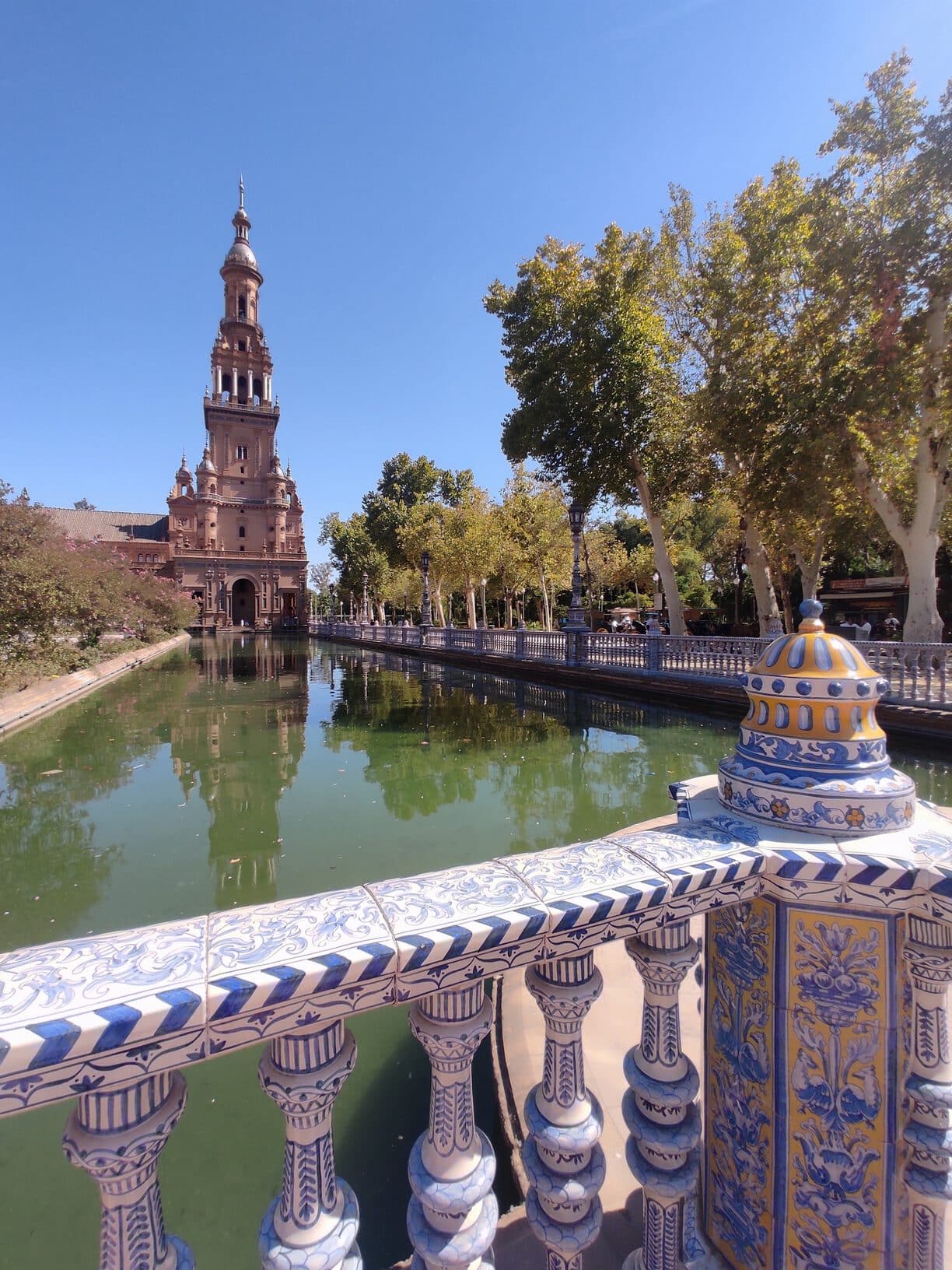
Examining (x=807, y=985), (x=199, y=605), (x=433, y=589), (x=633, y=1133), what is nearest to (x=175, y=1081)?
(x=633, y=1133)

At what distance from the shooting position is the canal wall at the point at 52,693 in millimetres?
11039

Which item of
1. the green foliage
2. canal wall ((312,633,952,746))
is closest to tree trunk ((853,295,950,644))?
canal wall ((312,633,952,746))

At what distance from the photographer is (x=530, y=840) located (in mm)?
5426

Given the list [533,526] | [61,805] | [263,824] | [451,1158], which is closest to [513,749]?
[263,824]

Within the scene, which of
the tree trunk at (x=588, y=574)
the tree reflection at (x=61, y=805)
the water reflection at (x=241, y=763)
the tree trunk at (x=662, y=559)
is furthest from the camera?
the tree trunk at (x=588, y=574)

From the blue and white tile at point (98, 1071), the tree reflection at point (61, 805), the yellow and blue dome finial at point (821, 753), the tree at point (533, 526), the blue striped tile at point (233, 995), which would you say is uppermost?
the tree at point (533, 526)

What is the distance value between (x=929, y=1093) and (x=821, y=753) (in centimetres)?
69

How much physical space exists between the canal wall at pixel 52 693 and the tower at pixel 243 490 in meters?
35.8

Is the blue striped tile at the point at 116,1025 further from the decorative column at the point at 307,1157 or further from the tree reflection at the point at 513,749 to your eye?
the tree reflection at the point at 513,749

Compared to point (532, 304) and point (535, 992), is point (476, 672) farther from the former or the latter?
point (535, 992)

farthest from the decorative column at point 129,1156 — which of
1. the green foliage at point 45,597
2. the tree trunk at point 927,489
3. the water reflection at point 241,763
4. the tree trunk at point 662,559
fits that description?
the tree trunk at point 662,559

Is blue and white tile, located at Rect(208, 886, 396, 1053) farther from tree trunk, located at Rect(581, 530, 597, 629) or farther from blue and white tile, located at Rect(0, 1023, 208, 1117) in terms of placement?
tree trunk, located at Rect(581, 530, 597, 629)

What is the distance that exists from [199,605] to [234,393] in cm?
2104

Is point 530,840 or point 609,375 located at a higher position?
point 609,375
